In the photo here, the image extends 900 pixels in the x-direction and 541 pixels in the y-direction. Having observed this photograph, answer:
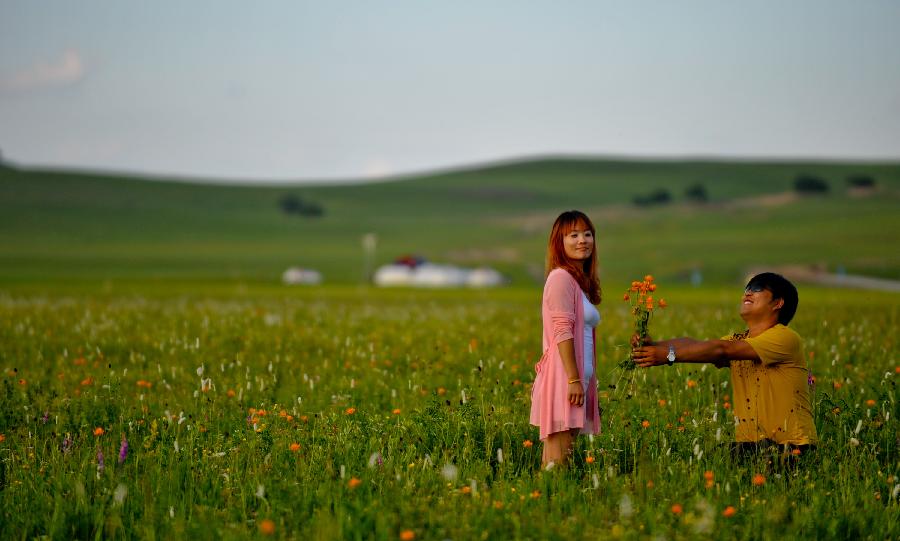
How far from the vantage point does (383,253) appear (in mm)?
110062

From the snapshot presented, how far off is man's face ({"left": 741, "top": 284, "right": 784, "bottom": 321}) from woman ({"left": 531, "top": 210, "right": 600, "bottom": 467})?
1.12m

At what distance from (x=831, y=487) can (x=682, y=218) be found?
12651 centimetres

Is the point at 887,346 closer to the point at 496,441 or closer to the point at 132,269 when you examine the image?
the point at 496,441

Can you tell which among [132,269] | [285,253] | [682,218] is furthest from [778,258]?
[132,269]

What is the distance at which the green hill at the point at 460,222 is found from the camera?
91000 mm

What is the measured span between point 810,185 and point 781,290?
156369 millimetres

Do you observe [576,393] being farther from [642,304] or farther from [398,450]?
[398,450]

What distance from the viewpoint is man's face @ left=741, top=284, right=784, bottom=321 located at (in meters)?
6.18

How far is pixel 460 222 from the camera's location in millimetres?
140625

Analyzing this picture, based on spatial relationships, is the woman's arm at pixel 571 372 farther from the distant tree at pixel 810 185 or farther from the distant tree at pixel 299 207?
the distant tree at pixel 810 185

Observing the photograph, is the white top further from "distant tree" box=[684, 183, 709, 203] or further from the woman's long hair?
"distant tree" box=[684, 183, 709, 203]

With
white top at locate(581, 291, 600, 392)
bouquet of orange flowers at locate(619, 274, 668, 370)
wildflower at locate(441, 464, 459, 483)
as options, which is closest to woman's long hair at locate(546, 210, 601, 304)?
white top at locate(581, 291, 600, 392)

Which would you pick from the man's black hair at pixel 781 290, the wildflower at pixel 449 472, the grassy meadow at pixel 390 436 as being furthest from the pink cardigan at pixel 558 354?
the man's black hair at pixel 781 290

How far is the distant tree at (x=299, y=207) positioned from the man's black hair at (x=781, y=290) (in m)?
145
